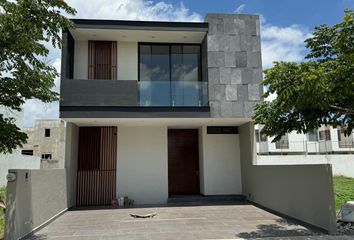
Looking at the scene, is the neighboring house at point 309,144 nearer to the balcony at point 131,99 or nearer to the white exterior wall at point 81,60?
the balcony at point 131,99

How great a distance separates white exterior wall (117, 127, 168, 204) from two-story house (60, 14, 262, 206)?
42 mm

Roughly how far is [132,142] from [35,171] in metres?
5.50

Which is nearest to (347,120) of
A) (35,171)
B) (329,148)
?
(35,171)

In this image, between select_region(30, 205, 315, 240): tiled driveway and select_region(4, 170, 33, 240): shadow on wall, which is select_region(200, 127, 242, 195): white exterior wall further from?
select_region(4, 170, 33, 240): shadow on wall

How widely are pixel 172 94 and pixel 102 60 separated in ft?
11.9

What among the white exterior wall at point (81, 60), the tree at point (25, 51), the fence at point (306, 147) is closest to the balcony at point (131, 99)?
the white exterior wall at point (81, 60)

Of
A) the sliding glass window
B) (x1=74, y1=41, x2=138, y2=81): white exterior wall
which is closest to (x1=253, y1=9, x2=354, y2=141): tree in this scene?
the sliding glass window

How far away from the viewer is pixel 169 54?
1293 cm

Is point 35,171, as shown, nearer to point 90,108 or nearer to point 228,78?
point 90,108

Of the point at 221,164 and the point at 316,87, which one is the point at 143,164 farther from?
the point at 316,87

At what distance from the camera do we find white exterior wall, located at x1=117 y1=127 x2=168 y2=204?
42.1ft

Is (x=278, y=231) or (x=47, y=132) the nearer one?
(x=278, y=231)

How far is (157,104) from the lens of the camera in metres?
11.2

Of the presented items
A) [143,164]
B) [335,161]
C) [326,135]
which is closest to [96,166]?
[143,164]
